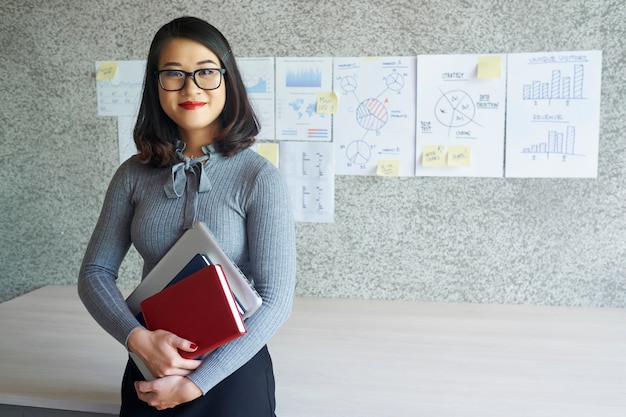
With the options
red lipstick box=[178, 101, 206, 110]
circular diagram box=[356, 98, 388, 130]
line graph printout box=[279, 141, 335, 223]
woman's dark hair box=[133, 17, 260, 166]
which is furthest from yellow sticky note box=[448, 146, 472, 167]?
red lipstick box=[178, 101, 206, 110]

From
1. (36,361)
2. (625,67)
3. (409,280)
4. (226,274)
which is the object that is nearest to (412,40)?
(625,67)

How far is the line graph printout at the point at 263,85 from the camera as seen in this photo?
5.08ft

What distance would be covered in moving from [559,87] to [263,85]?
2.61 feet

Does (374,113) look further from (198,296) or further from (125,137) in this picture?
(198,296)

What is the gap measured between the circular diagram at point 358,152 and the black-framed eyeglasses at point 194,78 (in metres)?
0.70

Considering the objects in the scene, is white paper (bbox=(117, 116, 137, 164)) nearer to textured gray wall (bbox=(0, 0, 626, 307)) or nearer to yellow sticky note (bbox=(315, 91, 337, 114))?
textured gray wall (bbox=(0, 0, 626, 307))

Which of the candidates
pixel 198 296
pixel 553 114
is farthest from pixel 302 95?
pixel 198 296

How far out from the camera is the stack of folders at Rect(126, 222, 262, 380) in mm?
760

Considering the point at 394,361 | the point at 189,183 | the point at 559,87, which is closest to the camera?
the point at 189,183

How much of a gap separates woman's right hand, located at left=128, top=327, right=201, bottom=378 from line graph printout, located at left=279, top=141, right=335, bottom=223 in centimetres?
80

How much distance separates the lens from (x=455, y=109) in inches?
57.7

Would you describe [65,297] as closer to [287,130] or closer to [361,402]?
[287,130]

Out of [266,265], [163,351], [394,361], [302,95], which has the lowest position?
[394,361]

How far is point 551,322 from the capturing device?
1.36 m
